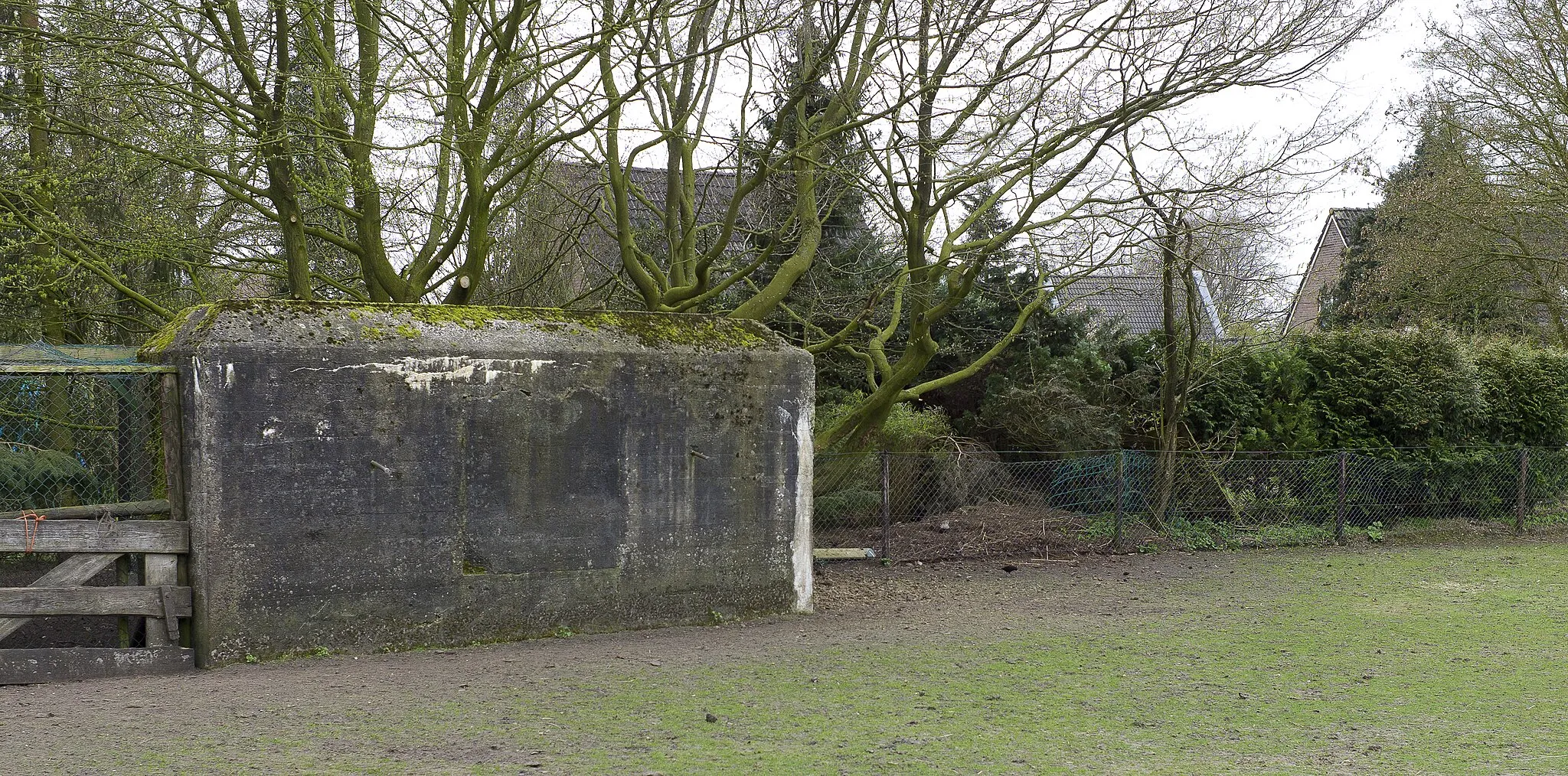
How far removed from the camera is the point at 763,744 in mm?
5480

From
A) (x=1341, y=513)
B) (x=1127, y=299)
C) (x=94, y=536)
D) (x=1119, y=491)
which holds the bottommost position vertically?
(x=1341, y=513)

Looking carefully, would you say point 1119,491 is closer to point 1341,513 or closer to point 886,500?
point 886,500

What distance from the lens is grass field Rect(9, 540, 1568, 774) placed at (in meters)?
→ 5.22

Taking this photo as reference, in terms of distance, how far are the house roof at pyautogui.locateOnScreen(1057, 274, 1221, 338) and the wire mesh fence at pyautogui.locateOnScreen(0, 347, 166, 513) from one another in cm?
830

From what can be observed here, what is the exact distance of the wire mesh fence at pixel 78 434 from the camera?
703 centimetres

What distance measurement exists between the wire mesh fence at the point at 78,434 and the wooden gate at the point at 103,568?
3.3 inches

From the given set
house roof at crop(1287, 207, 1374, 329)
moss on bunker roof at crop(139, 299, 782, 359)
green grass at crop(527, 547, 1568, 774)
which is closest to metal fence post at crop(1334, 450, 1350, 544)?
green grass at crop(527, 547, 1568, 774)

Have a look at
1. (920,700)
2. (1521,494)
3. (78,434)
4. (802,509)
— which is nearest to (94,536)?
(78,434)

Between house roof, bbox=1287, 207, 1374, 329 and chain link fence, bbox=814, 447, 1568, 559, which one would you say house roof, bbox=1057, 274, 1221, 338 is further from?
house roof, bbox=1287, 207, 1374, 329

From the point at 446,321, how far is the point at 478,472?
101cm

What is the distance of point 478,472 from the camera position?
7.71 metres

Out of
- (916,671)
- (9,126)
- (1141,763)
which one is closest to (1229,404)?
(916,671)

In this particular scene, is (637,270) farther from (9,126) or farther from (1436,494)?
(1436,494)

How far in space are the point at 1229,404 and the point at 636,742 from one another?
10781 millimetres
